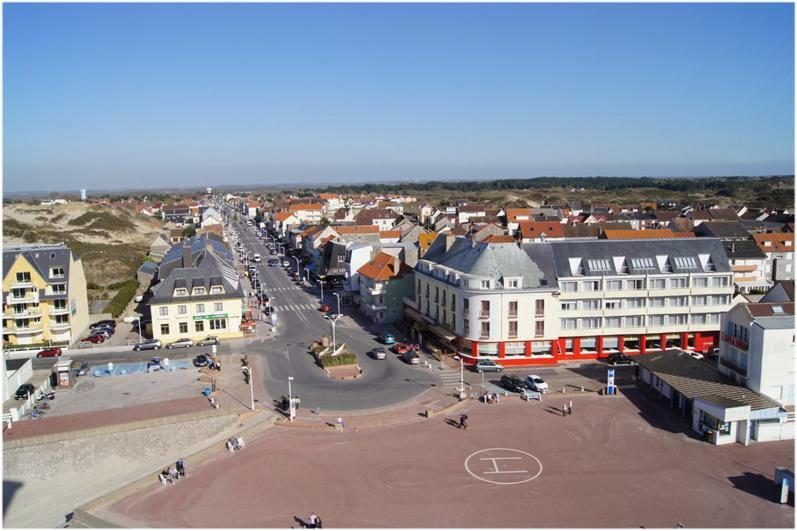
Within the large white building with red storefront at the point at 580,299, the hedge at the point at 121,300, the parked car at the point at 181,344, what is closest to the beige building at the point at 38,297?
the hedge at the point at 121,300

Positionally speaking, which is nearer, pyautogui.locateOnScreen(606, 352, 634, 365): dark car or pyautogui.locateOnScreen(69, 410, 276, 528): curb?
pyautogui.locateOnScreen(69, 410, 276, 528): curb

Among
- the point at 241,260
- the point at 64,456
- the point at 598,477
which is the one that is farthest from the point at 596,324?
the point at 241,260

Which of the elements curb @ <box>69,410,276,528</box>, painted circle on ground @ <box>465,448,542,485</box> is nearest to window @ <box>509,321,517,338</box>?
painted circle on ground @ <box>465,448,542,485</box>

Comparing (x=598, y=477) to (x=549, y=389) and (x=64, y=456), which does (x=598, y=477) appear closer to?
(x=549, y=389)

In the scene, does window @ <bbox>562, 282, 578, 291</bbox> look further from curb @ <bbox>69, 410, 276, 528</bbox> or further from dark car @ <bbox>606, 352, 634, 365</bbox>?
curb @ <bbox>69, 410, 276, 528</bbox>

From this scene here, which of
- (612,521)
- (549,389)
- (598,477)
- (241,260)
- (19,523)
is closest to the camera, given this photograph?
(612,521)

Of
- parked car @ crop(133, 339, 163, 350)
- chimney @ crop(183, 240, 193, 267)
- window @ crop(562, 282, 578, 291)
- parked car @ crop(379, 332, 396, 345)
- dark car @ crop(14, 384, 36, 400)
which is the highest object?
chimney @ crop(183, 240, 193, 267)

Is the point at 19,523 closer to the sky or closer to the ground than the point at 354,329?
closer to the ground
